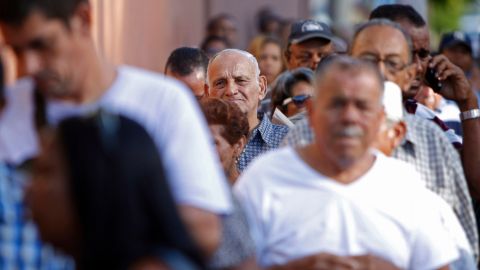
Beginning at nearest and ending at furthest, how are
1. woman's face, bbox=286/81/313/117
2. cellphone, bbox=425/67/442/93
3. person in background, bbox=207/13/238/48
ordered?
cellphone, bbox=425/67/442/93 < woman's face, bbox=286/81/313/117 < person in background, bbox=207/13/238/48

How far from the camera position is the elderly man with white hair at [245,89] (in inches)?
334

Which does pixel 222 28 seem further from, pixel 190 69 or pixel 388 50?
pixel 388 50

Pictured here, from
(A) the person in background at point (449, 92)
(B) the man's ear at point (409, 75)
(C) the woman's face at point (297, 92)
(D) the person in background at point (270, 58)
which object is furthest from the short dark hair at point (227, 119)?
(D) the person in background at point (270, 58)

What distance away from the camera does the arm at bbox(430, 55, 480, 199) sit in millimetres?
6906

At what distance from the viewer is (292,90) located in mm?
10039

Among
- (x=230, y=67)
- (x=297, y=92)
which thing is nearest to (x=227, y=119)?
(x=230, y=67)

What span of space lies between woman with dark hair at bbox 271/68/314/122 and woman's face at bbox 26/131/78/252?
5770 mm

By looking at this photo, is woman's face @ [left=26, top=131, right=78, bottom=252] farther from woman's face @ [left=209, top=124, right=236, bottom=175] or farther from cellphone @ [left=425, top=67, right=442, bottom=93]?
cellphone @ [left=425, top=67, right=442, bottom=93]

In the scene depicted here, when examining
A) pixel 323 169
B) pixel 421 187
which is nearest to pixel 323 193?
pixel 323 169

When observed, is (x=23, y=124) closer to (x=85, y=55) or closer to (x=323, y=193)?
(x=85, y=55)

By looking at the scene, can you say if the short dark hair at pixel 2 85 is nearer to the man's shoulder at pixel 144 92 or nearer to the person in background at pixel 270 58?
the man's shoulder at pixel 144 92

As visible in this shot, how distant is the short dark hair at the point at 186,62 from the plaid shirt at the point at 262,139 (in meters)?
0.69

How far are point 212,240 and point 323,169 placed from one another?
1050mm

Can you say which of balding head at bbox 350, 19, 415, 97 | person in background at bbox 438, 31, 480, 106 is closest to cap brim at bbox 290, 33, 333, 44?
person in background at bbox 438, 31, 480, 106
